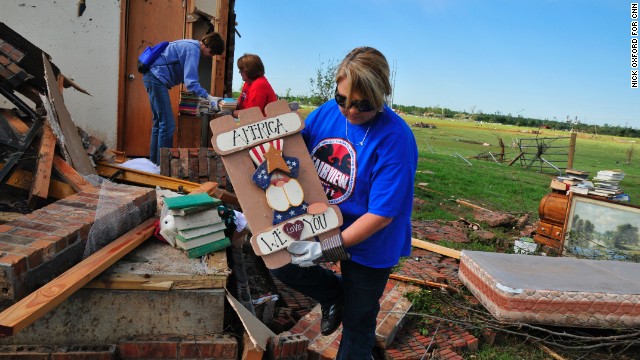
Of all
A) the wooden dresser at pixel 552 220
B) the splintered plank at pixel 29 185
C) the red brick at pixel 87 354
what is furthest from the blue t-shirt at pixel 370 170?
the wooden dresser at pixel 552 220

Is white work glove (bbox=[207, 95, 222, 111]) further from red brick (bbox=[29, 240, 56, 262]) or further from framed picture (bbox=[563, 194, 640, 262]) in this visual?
framed picture (bbox=[563, 194, 640, 262])

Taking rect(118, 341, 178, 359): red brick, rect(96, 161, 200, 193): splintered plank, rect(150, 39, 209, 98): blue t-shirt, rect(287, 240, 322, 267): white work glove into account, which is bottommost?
rect(118, 341, 178, 359): red brick

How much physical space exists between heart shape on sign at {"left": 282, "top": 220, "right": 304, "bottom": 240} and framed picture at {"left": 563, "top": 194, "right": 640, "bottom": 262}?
190 inches

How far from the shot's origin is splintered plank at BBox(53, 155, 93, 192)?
383cm

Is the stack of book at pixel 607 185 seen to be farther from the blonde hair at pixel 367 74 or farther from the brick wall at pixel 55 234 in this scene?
the brick wall at pixel 55 234

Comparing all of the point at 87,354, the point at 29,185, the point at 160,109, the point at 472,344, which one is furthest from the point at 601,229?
the point at 29,185

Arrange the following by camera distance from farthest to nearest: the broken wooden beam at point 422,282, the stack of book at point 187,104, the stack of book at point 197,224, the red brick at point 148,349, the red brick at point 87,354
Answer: the stack of book at point 187,104 < the broken wooden beam at point 422,282 < the stack of book at point 197,224 < the red brick at point 148,349 < the red brick at point 87,354

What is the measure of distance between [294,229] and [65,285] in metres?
1.16

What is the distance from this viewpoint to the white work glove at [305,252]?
2184mm

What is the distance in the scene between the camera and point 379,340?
3.29 metres

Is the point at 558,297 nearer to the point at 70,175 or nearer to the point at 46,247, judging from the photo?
the point at 46,247

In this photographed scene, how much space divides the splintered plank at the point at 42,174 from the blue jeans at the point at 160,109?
1.75m

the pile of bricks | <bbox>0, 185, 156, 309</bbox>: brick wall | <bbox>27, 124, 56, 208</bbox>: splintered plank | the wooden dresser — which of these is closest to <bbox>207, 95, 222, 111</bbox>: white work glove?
<bbox>27, 124, 56, 208</bbox>: splintered plank

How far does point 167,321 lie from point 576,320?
10.1 ft
